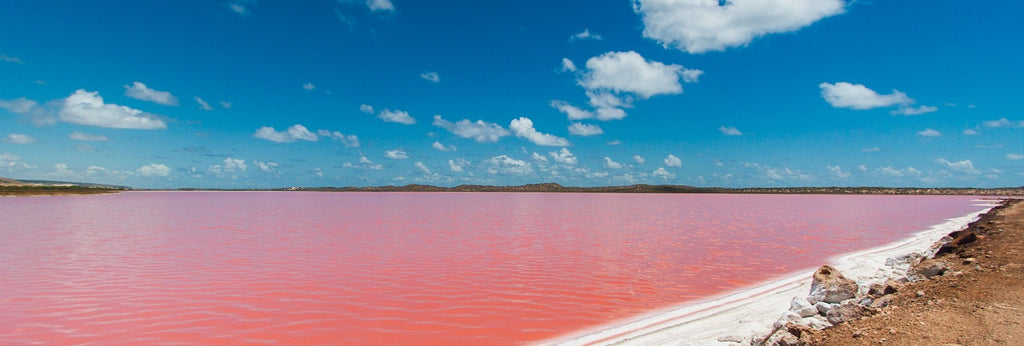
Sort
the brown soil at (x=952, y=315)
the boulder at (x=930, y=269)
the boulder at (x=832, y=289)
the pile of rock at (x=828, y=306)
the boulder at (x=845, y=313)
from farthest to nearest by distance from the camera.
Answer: the boulder at (x=930, y=269), the boulder at (x=832, y=289), the boulder at (x=845, y=313), the pile of rock at (x=828, y=306), the brown soil at (x=952, y=315)

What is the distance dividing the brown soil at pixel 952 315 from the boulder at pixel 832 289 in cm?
62

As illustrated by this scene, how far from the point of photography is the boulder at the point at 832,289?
26.3 ft

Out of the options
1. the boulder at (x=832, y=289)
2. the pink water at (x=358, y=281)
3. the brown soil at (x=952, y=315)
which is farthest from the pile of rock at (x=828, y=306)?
the pink water at (x=358, y=281)

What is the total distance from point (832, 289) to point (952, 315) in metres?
1.59

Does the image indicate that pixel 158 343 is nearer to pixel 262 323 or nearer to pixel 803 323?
pixel 262 323

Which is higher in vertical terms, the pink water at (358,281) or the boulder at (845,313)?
the boulder at (845,313)

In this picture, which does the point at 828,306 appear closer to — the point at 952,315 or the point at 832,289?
the point at 832,289

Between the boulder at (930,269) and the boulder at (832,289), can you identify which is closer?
the boulder at (832,289)

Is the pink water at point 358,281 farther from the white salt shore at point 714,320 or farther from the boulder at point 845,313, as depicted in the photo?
the boulder at point 845,313

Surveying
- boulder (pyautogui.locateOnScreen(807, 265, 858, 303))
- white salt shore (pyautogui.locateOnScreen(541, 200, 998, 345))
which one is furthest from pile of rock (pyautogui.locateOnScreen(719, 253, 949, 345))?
white salt shore (pyautogui.locateOnScreen(541, 200, 998, 345))

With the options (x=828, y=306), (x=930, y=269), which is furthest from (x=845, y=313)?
(x=930, y=269)

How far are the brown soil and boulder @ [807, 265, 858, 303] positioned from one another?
2.04 feet

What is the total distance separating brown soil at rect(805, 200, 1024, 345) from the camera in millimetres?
Result: 5793

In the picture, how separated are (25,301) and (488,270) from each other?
9.55 metres
